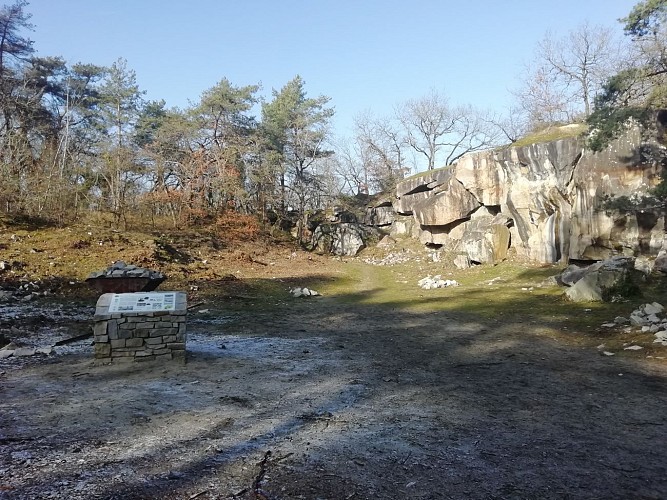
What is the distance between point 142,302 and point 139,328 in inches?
13.9

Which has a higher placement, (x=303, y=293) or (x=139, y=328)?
(x=139, y=328)

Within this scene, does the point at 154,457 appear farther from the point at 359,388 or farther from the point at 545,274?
the point at 545,274

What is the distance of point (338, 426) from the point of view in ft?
13.0

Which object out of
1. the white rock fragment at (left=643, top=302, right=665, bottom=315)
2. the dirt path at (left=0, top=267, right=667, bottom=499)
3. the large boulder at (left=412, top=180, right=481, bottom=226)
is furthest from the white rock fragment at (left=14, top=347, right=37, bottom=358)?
the large boulder at (left=412, top=180, right=481, bottom=226)

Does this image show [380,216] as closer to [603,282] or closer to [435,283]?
[435,283]

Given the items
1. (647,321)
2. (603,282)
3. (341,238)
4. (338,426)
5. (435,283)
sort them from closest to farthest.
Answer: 1. (338,426)
2. (647,321)
3. (603,282)
4. (435,283)
5. (341,238)

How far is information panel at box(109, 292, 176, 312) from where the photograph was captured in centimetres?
589

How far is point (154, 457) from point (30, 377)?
3075mm

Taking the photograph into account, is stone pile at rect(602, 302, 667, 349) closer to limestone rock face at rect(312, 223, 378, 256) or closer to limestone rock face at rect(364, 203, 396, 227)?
limestone rock face at rect(312, 223, 378, 256)

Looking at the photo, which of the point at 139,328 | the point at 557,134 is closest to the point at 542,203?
the point at 557,134

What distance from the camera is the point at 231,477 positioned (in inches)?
116

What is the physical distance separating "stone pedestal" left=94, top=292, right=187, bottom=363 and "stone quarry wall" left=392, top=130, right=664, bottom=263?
39.2 ft

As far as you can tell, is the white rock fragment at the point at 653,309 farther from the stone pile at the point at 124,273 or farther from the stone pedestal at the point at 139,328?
the stone pile at the point at 124,273

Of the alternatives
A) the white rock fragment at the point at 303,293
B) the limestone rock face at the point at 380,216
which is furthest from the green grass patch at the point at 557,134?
the limestone rock face at the point at 380,216
